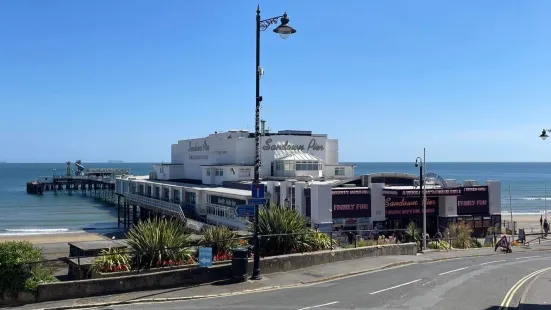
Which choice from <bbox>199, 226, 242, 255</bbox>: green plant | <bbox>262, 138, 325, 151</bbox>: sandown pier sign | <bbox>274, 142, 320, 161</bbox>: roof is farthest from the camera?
<bbox>262, 138, 325, 151</bbox>: sandown pier sign

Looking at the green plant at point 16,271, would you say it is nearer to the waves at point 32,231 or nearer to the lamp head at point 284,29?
the lamp head at point 284,29

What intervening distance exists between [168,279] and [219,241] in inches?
115

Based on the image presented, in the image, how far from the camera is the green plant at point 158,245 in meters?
16.5

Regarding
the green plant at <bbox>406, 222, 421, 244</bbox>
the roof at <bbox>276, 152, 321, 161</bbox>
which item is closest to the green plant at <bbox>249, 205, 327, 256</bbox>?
the green plant at <bbox>406, 222, 421, 244</bbox>

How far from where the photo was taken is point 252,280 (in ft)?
55.8

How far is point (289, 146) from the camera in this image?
57.3 metres

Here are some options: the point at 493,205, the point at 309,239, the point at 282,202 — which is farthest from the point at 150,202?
the point at 309,239

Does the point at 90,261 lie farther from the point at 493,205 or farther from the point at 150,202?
the point at 150,202

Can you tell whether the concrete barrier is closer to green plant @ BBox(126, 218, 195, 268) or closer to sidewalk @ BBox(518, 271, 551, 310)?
green plant @ BBox(126, 218, 195, 268)

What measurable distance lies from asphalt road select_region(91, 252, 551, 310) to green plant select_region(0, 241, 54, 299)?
99.3 inches

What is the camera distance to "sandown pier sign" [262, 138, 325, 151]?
2202 inches

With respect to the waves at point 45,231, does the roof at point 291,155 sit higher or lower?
higher

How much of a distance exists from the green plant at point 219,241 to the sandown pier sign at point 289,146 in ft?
120

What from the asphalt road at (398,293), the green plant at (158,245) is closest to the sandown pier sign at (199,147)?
the asphalt road at (398,293)
